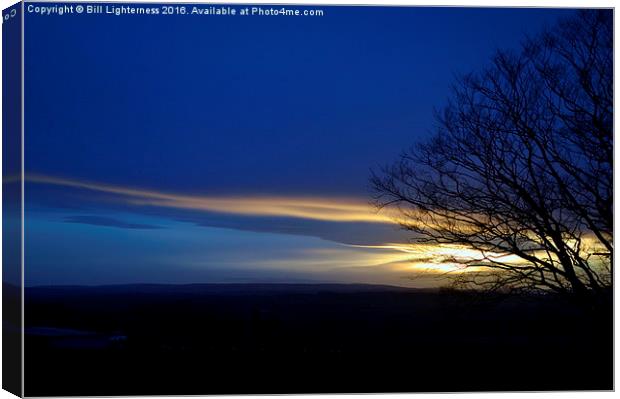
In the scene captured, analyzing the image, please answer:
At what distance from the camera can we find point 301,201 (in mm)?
9328

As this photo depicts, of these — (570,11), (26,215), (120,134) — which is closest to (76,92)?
(120,134)

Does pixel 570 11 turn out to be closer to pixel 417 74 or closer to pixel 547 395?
pixel 417 74

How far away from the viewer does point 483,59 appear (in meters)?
9.48

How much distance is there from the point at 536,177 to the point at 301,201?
2169mm

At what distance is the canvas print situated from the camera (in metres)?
8.91

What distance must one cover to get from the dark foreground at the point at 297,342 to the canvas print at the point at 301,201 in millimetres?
18

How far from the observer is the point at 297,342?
9.37m

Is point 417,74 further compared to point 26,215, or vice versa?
point 417,74

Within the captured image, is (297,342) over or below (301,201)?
below

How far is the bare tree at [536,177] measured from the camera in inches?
377

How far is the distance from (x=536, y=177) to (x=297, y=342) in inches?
103

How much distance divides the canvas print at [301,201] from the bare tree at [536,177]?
0.02 metres

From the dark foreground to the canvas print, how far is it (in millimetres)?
18

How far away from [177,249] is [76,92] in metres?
1.55
